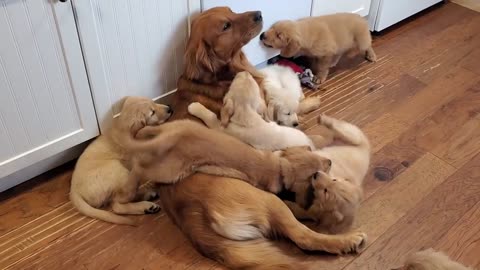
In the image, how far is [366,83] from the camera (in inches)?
103

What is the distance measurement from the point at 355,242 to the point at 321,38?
3.72ft

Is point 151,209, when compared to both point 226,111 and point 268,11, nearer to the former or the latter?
point 226,111

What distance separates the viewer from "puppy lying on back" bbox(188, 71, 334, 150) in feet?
6.04

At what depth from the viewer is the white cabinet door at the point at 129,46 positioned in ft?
5.86

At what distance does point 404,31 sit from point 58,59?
2.18 m

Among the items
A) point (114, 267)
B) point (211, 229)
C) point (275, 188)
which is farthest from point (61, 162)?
point (275, 188)

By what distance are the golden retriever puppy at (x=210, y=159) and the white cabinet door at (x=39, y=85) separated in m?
0.32

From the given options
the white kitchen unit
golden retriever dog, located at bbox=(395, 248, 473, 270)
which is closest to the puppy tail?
golden retriever dog, located at bbox=(395, 248, 473, 270)

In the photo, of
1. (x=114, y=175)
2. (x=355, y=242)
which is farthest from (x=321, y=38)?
(x=114, y=175)

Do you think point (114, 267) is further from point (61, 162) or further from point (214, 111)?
point (214, 111)

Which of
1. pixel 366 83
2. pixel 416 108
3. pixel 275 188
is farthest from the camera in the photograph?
pixel 366 83

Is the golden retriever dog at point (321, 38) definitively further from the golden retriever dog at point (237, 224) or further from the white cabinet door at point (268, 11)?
the golden retriever dog at point (237, 224)

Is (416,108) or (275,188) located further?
(416,108)

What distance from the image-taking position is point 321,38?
2447 millimetres
